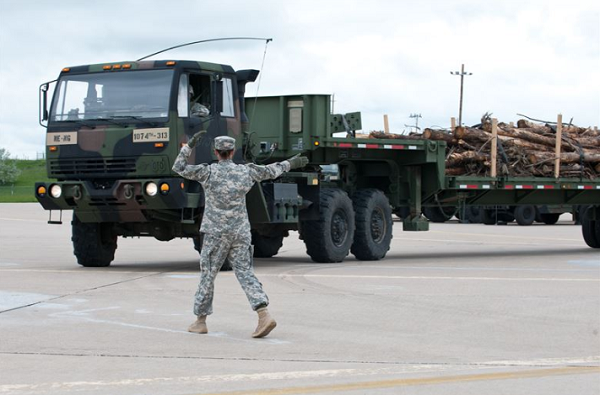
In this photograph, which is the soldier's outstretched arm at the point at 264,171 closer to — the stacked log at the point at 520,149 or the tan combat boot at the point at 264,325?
the tan combat boot at the point at 264,325

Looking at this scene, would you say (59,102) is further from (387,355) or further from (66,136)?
(387,355)

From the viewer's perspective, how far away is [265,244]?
67.8 ft

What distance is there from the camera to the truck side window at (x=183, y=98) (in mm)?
16312

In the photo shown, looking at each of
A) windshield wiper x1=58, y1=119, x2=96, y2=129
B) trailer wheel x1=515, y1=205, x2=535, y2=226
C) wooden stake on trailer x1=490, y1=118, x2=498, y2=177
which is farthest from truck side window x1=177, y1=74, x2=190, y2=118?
trailer wheel x1=515, y1=205, x2=535, y2=226

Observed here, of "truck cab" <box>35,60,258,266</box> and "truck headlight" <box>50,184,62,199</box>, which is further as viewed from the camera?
"truck headlight" <box>50,184,62,199</box>

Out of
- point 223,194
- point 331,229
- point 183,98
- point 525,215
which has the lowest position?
point 525,215

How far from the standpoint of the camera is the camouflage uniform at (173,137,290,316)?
9742 mm

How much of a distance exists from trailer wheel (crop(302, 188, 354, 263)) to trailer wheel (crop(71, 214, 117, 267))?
3219 mm

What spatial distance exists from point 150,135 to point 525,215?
24.3m

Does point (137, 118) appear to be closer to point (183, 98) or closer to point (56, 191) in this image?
point (183, 98)

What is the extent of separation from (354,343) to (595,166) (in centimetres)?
1559

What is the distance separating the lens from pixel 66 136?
16734mm

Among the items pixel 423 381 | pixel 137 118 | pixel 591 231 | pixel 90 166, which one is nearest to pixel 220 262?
pixel 423 381

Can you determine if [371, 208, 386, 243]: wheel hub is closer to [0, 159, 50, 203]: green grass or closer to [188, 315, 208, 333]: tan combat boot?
[188, 315, 208, 333]: tan combat boot
